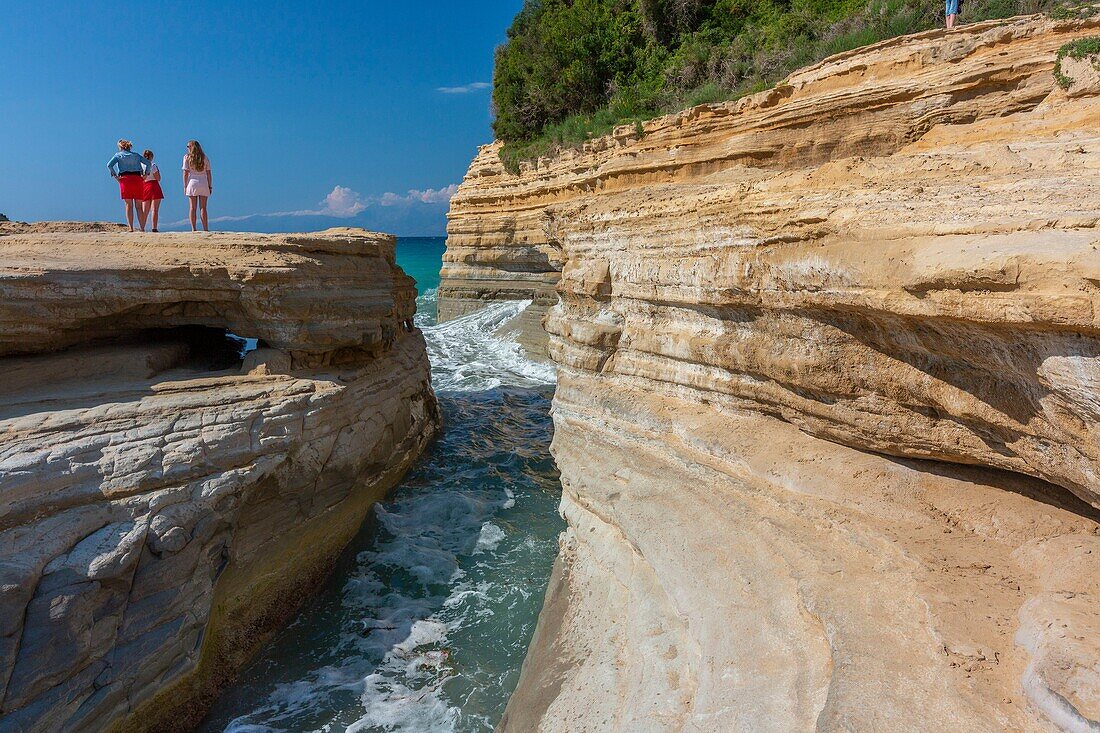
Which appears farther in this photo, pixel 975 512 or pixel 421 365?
pixel 421 365

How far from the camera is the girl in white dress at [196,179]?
27.3 ft

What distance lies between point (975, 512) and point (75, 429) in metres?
6.77

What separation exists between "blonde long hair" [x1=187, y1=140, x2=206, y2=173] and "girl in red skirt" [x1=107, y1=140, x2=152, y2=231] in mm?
524

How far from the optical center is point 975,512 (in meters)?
3.58

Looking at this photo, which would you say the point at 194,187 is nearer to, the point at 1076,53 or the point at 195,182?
the point at 195,182

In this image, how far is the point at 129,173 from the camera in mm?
8008

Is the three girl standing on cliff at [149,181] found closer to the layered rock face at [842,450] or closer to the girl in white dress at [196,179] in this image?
the girl in white dress at [196,179]


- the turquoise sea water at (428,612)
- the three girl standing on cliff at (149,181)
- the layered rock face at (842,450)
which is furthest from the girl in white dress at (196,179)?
the layered rock face at (842,450)

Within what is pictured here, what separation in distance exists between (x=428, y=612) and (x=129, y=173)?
700cm

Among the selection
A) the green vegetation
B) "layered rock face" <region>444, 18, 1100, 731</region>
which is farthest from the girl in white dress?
the green vegetation

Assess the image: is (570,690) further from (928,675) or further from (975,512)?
(975,512)

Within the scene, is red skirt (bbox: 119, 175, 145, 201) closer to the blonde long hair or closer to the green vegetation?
the blonde long hair

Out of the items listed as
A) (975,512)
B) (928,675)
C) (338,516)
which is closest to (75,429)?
(338,516)

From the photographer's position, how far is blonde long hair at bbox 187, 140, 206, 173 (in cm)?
831
